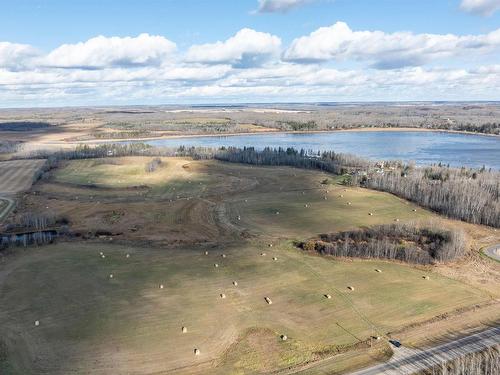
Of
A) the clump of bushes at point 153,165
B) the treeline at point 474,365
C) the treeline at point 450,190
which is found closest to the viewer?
the treeline at point 474,365

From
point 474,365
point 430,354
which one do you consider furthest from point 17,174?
point 474,365

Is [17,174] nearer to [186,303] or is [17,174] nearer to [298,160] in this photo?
[298,160]

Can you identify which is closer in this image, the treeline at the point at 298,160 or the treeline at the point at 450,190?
the treeline at the point at 450,190

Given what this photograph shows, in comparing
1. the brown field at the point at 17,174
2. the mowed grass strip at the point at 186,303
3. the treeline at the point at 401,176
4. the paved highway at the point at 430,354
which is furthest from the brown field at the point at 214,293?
the brown field at the point at 17,174

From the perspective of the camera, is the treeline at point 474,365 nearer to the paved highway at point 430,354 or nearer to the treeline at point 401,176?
the paved highway at point 430,354

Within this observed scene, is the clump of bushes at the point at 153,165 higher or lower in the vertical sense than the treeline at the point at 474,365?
higher

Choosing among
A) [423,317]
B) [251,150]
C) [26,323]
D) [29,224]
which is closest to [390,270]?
[423,317]

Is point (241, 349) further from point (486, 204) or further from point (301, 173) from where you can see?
point (301, 173)
